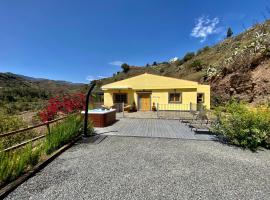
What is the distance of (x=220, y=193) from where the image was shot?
3.77 meters

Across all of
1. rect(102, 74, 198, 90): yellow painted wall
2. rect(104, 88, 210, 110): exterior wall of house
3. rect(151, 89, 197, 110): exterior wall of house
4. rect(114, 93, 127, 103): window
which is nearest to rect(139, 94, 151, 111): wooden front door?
rect(104, 88, 210, 110): exterior wall of house

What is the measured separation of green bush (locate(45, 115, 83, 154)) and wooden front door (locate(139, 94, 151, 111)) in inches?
511

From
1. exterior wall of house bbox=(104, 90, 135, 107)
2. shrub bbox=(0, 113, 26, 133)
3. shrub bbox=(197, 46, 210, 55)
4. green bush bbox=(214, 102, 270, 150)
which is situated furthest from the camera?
shrub bbox=(197, 46, 210, 55)

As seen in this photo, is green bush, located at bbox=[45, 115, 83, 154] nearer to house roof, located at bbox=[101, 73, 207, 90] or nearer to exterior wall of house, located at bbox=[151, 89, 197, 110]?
house roof, located at bbox=[101, 73, 207, 90]

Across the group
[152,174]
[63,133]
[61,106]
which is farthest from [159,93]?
[152,174]

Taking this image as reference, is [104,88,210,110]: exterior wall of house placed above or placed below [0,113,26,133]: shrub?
above

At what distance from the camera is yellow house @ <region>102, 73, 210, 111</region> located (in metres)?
19.9

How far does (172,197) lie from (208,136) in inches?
228

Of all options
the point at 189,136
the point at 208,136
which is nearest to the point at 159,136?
the point at 189,136

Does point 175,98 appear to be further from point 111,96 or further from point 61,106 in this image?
point 61,106

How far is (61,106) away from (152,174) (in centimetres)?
881

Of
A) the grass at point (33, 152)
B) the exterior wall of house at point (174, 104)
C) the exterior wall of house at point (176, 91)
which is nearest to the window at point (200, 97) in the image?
the exterior wall of house at point (176, 91)

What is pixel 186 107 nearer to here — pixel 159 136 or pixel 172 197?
pixel 159 136

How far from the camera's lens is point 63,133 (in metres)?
6.79
